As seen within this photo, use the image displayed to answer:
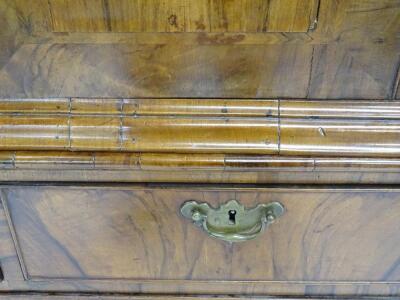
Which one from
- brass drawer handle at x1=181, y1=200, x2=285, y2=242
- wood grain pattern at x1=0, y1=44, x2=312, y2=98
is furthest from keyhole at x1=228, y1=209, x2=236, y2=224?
wood grain pattern at x1=0, y1=44, x2=312, y2=98

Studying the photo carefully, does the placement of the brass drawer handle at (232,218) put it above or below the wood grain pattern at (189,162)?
below

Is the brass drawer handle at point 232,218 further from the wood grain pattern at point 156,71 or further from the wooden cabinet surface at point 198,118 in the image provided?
the wood grain pattern at point 156,71

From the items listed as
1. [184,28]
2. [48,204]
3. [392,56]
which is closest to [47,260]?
[48,204]

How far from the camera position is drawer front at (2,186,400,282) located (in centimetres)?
49

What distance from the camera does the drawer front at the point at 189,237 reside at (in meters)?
0.49

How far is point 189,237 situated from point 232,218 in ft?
0.19

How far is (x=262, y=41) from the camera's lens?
41cm

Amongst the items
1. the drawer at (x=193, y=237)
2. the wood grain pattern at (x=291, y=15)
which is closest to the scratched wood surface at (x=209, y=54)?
the wood grain pattern at (x=291, y=15)

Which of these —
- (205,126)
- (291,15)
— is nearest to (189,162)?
(205,126)

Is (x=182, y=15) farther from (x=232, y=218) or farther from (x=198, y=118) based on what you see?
(x=232, y=218)

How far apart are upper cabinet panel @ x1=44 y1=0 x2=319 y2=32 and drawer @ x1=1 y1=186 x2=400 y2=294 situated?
168 mm

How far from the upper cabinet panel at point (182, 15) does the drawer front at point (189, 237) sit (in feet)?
0.56

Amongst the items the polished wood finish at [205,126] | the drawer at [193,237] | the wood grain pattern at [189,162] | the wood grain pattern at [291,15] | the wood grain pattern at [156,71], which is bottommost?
the drawer at [193,237]

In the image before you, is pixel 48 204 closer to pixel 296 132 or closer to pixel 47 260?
pixel 47 260
